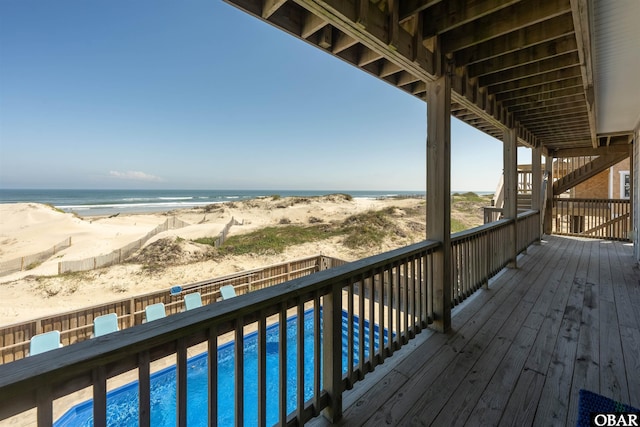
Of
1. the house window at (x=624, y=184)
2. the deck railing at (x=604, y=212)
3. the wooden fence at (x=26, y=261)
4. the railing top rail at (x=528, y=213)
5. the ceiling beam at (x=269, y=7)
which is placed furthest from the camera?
the house window at (x=624, y=184)

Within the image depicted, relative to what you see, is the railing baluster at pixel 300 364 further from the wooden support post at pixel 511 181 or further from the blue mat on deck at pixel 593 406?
the wooden support post at pixel 511 181

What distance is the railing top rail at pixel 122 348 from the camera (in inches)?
24.6

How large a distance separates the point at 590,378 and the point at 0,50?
36.8ft

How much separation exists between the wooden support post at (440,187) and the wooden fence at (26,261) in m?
14.8

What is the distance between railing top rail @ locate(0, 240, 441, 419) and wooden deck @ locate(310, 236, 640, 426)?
886mm

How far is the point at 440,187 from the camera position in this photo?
2.32 m

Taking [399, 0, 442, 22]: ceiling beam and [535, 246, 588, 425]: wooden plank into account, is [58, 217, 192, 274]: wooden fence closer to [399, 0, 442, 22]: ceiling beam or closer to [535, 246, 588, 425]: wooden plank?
[399, 0, 442, 22]: ceiling beam

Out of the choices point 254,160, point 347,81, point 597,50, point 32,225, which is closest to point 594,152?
point 597,50

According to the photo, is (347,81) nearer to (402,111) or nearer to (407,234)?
(402,111)

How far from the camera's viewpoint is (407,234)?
16.8 metres

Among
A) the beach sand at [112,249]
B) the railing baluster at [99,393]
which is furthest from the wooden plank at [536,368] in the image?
the beach sand at [112,249]

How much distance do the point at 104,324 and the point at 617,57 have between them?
24.9ft

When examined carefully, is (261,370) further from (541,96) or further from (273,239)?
(273,239)

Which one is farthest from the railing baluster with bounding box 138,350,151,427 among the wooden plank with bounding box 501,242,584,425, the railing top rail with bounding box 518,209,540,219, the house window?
the house window
